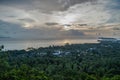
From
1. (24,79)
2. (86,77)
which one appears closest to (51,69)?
(86,77)

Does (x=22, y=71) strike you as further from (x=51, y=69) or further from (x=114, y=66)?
(x=114, y=66)

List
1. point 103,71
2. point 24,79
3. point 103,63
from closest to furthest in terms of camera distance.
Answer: point 24,79 < point 103,71 < point 103,63

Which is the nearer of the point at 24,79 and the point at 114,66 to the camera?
the point at 24,79

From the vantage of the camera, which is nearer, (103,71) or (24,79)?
(24,79)

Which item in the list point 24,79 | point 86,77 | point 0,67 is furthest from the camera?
point 86,77

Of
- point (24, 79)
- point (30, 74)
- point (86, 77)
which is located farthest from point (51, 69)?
point (24, 79)

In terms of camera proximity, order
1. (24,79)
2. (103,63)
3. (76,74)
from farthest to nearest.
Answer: (103,63)
(76,74)
(24,79)

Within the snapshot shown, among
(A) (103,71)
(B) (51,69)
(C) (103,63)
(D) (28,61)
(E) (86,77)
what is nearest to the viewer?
(E) (86,77)

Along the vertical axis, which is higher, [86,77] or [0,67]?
[0,67]

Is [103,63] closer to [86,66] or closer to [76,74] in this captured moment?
[86,66]
